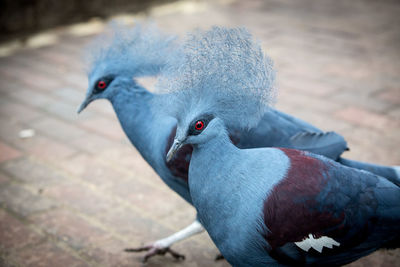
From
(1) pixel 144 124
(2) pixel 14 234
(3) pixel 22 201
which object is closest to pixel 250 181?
(1) pixel 144 124

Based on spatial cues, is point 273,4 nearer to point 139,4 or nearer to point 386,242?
point 139,4

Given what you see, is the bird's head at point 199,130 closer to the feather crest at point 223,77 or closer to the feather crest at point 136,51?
A: the feather crest at point 223,77

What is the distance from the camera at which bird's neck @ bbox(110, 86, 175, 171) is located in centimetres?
215

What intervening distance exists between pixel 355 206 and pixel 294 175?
28 centimetres

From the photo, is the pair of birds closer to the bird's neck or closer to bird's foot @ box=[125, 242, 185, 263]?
the bird's neck

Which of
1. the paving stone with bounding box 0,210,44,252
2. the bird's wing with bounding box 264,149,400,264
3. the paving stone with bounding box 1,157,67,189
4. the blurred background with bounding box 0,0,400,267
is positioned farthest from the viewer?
the paving stone with bounding box 1,157,67,189

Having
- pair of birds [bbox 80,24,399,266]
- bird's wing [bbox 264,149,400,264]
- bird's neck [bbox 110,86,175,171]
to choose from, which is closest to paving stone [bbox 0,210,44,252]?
bird's neck [bbox 110,86,175,171]

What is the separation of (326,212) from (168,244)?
1029 millimetres

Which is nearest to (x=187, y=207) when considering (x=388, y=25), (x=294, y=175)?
(x=294, y=175)

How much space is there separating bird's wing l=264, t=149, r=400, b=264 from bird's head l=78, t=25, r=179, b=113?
0.97 m

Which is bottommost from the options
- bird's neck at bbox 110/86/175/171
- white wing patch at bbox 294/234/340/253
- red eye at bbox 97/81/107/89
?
white wing patch at bbox 294/234/340/253

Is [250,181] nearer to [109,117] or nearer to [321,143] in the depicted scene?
[321,143]

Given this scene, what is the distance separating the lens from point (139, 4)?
7266 millimetres

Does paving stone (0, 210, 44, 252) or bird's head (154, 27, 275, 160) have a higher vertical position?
bird's head (154, 27, 275, 160)
